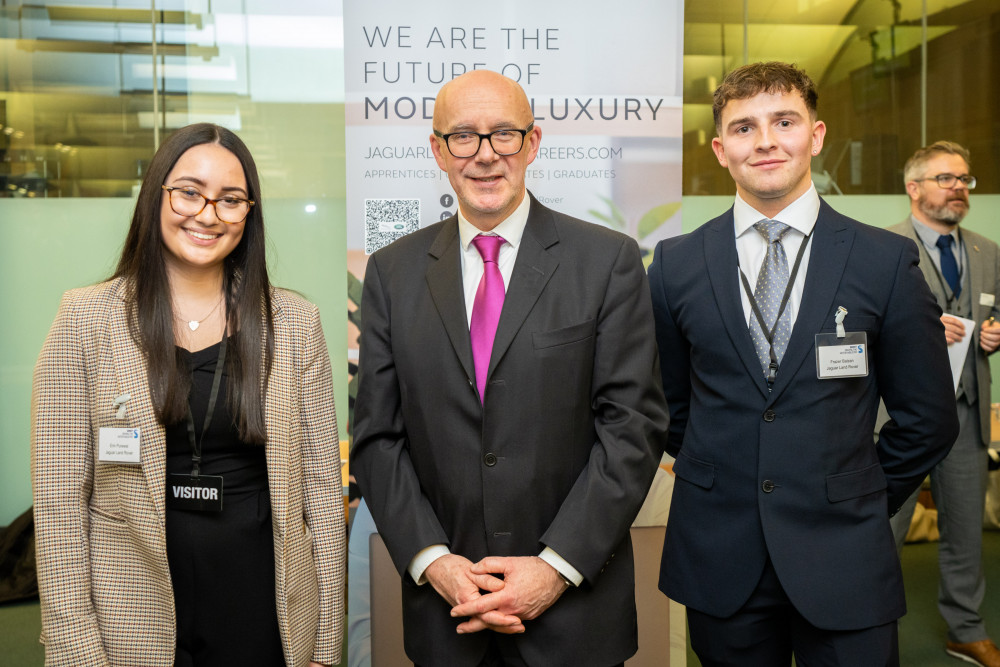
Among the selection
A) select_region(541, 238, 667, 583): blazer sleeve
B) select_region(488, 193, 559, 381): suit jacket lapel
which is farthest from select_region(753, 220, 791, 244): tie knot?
select_region(488, 193, 559, 381): suit jacket lapel

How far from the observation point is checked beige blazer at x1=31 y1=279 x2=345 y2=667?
185 centimetres

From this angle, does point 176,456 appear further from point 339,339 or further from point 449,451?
point 339,339

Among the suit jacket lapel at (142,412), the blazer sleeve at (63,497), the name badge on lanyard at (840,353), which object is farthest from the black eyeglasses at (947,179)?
the blazer sleeve at (63,497)

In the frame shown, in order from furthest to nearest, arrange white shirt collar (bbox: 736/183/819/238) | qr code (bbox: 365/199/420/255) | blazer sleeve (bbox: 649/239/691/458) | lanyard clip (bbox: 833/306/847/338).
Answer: qr code (bbox: 365/199/420/255) → blazer sleeve (bbox: 649/239/691/458) → white shirt collar (bbox: 736/183/819/238) → lanyard clip (bbox: 833/306/847/338)

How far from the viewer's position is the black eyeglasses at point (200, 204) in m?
1.96

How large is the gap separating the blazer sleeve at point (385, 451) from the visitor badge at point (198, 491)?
32 centimetres

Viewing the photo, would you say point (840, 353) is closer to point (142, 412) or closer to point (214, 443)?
point (214, 443)

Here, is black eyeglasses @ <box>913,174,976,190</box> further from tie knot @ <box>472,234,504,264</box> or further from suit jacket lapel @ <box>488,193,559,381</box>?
tie knot @ <box>472,234,504,264</box>

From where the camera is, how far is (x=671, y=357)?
233 centimetres

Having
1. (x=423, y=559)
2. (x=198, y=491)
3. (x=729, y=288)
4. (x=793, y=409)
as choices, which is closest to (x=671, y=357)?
(x=729, y=288)

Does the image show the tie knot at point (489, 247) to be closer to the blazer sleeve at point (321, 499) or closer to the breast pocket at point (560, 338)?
the breast pocket at point (560, 338)

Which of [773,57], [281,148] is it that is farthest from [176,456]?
[773,57]

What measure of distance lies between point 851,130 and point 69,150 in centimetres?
382

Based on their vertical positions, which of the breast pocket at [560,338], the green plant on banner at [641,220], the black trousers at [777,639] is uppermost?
the green plant on banner at [641,220]
